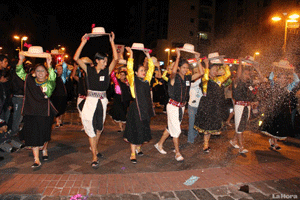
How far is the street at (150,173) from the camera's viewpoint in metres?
3.58

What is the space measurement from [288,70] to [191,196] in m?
4.75

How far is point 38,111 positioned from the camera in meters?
4.62

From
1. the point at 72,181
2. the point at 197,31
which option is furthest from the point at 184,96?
the point at 197,31

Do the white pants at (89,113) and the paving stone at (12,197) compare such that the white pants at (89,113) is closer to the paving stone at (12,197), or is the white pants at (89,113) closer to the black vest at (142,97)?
the black vest at (142,97)

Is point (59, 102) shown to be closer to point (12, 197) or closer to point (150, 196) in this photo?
point (12, 197)

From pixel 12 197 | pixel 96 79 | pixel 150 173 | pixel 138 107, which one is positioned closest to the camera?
pixel 12 197

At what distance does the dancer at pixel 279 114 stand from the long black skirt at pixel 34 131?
538 centimetres

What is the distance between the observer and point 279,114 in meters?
6.27

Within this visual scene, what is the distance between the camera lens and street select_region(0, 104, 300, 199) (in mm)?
3584

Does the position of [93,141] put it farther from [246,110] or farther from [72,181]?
[246,110]

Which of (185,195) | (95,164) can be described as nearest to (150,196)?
(185,195)

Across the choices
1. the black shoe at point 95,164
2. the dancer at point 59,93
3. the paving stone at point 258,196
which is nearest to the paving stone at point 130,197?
the black shoe at point 95,164

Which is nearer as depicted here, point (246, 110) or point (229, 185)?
point (229, 185)

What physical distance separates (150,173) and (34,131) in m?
2.35
